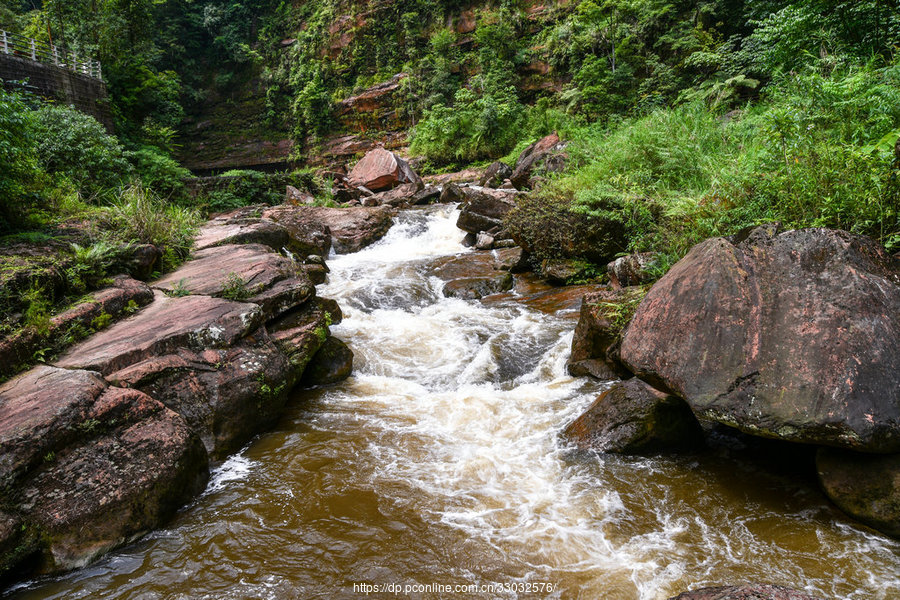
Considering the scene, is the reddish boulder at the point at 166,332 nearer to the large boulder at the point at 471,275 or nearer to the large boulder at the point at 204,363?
the large boulder at the point at 204,363

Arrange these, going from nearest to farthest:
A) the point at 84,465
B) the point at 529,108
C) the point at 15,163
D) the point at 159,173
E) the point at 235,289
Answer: the point at 84,465, the point at 15,163, the point at 235,289, the point at 159,173, the point at 529,108

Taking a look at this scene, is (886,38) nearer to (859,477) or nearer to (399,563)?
(859,477)

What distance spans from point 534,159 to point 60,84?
18844mm

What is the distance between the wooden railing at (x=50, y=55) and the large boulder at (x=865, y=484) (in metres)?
24.5

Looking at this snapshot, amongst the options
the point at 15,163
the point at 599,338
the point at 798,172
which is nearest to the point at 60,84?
the point at 15,163

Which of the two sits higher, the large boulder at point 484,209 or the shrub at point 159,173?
the shrub at point 159,173

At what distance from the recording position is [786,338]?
138 inches

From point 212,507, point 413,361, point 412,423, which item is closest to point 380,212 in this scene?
point 413,361

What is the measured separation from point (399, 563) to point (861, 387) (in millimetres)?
3515

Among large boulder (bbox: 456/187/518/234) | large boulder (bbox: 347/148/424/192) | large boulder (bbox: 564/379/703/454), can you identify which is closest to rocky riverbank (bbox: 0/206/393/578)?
large boulder (bbox: 564/379/703/454)

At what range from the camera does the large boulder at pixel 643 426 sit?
4.33m

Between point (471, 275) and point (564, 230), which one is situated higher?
point (564, 230)

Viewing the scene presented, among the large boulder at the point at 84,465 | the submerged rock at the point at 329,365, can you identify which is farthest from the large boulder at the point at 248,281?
the large boulder at the point at 84,465

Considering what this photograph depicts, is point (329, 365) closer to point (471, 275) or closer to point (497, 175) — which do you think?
point (471, 275)
